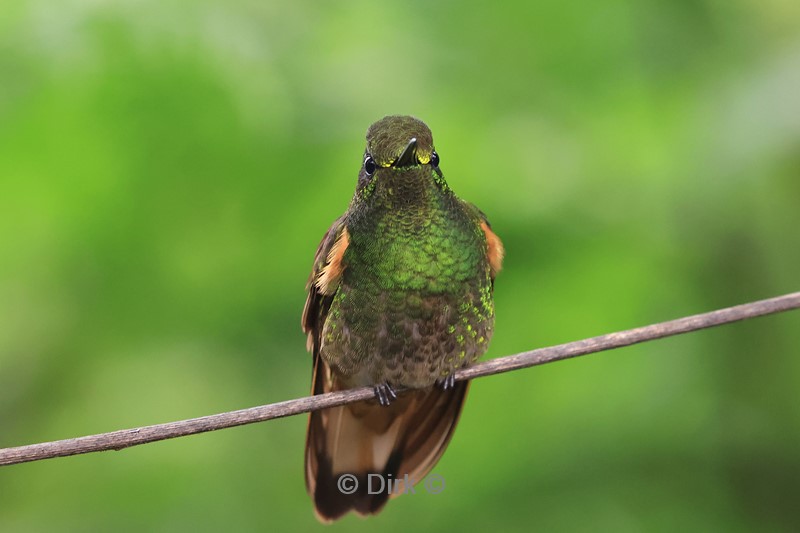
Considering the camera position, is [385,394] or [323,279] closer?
[323,279]

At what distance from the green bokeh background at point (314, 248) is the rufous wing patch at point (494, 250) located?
8 cm

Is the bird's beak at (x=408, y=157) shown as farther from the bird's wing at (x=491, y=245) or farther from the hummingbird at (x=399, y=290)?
the bird's wing at (x=491, y=245)

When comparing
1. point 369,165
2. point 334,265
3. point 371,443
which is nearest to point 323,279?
point 334,265

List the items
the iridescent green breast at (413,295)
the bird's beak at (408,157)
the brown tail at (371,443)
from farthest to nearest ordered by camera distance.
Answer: the brown tail at (371,443), the iridescent green breast at (413,295), the bird's beak at (408,157)

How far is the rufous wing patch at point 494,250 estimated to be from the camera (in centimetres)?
304

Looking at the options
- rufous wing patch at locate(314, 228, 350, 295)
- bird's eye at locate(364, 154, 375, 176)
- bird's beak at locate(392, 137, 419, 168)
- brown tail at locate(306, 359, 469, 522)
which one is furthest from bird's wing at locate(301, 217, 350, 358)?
bird's beak at locate(392, 137, 419, 168)

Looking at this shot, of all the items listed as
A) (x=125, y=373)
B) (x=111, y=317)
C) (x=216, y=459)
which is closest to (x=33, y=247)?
(x=111, y=317)

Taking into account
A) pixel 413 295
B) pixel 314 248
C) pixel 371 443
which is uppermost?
pixel 314 248

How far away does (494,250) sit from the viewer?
3041 millimetres

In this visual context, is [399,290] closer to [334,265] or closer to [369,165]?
[334,265]

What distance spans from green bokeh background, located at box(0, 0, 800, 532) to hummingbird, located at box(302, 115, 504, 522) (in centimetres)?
11

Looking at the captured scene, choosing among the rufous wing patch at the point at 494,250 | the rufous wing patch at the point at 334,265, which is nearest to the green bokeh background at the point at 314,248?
the rufous wing patch at the point at 494,250

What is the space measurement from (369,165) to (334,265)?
38cm

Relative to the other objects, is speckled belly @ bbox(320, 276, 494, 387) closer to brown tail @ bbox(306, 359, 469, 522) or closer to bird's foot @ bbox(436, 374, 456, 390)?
bird's foot @ bbox(436, 374, 456, 390)
